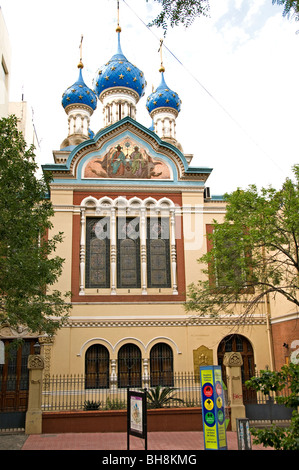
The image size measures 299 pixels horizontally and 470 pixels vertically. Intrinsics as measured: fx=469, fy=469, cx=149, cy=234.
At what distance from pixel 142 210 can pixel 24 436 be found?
1116 centimetres

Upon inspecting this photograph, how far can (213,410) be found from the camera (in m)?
9.63

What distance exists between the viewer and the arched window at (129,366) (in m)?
19.6

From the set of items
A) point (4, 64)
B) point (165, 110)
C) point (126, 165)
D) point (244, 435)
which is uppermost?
point (165, 110)

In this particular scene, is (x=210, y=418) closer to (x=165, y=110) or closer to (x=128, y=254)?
(x=128, y=254)

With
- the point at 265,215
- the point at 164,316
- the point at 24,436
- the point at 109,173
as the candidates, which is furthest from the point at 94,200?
the point at 24,436

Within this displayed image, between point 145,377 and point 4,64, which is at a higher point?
point 4,64

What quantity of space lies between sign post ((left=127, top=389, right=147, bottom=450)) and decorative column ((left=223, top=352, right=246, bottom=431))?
6.07 m

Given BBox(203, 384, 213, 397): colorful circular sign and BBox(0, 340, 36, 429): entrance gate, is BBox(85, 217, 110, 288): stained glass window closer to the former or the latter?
BBox(0, 340, 36, 429): entrance gate

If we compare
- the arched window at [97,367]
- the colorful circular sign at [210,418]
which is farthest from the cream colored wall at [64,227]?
the colorful circular sign at [210,418]

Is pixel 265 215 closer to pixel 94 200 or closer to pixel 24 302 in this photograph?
pixel 24 302

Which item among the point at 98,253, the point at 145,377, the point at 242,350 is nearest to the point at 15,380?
the point at 145,377

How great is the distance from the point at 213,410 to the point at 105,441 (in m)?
5.18

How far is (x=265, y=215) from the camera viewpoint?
14609mm

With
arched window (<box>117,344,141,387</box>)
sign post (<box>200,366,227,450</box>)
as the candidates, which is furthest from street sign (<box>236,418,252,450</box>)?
arched window (<box>117,344,141,387</box>)
